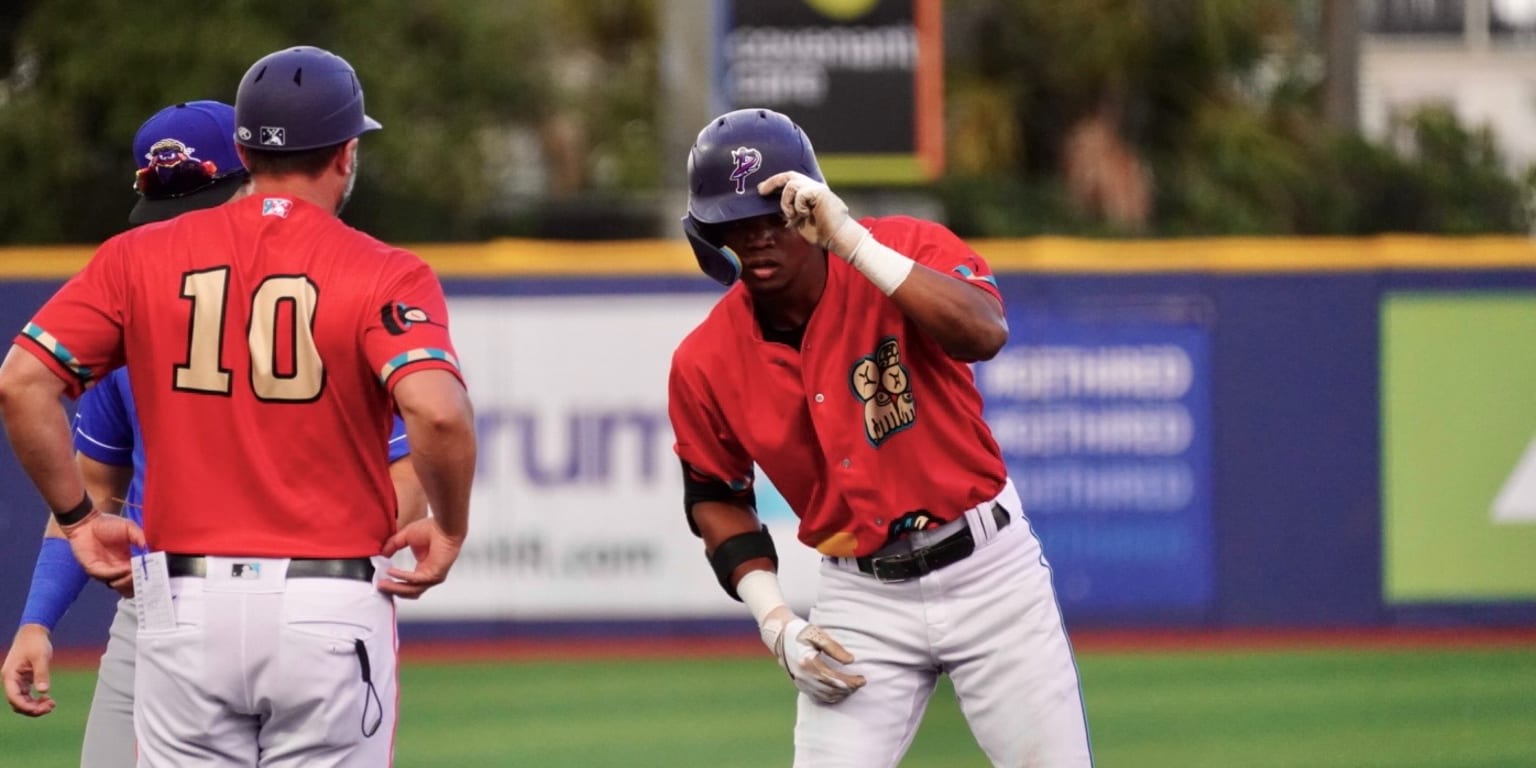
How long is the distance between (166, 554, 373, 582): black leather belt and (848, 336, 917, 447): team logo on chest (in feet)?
3.81

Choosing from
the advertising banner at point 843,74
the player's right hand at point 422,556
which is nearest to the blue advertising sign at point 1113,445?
the advertising banner at point 843,74

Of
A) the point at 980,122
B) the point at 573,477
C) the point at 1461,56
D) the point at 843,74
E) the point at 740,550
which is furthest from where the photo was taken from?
the point at 1461,56

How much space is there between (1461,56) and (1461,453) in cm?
3234

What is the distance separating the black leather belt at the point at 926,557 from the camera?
14.4 ft

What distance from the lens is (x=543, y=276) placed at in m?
11.2

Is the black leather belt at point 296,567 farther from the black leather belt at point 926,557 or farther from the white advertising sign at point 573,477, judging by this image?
the white advertising sign at point 573,477

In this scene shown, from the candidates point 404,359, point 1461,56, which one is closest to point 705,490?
point 404,359

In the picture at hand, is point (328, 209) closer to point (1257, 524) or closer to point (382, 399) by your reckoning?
point (382, 399)

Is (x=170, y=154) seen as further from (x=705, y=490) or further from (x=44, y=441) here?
(x=705, y=490)

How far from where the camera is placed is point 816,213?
4.04 meters

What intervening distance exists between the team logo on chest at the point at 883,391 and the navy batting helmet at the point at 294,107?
1.21 metres

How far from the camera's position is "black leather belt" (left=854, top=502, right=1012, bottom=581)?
14.4ft

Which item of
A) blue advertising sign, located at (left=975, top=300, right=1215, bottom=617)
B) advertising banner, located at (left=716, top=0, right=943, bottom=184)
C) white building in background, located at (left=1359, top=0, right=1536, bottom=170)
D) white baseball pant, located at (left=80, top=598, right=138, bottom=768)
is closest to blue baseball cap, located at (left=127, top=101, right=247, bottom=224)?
white baseball pant, located at (left=80, top=598, right=138, bottom=768)

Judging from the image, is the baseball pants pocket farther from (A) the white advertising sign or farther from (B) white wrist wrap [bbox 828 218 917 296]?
(A) the white advertising sign
